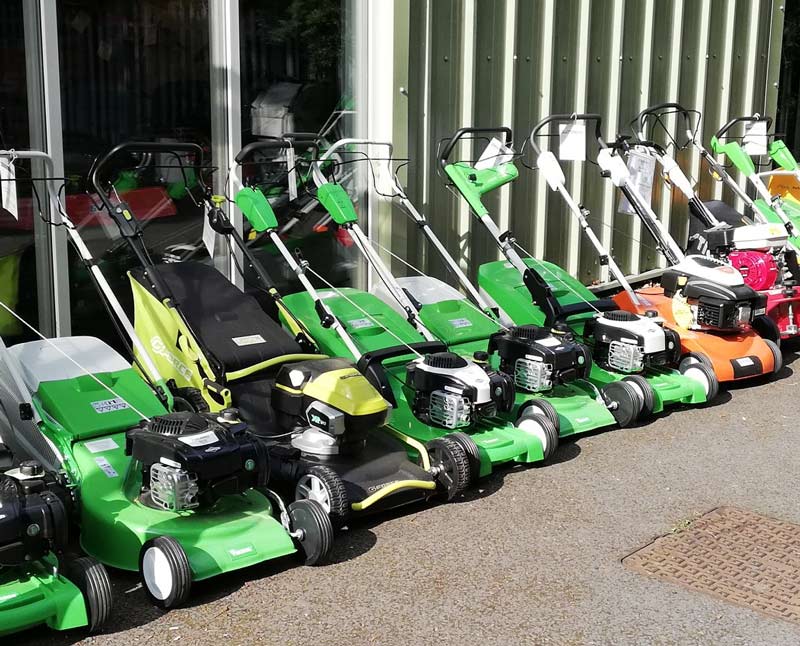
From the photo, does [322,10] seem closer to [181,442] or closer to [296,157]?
[296,157]

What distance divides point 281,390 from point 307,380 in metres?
0.17

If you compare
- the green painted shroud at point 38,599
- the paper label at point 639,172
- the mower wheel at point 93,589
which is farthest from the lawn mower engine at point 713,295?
the green painted shroud at point 38,599

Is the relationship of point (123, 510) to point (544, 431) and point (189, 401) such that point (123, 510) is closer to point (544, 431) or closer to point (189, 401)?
point (189, 401)

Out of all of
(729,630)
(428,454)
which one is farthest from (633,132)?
(729,630)

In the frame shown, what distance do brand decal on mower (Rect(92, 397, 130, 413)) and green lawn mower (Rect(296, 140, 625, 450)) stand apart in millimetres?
1987

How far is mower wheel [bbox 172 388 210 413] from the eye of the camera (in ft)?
17.1

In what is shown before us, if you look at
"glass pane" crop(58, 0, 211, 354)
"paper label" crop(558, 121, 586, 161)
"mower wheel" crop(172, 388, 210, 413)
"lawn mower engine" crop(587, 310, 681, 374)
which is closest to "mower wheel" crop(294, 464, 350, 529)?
"mower wheel" crop(172, 388, 210, 413)

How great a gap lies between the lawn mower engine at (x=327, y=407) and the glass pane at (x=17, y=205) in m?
1.75

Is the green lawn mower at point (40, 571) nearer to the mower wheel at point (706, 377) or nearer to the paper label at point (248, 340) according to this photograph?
the paper label at point (248, 340)

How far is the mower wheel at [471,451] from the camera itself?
5.29 m

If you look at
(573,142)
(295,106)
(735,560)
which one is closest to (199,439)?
(735,560)

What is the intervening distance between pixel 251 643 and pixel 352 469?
4.38 feet

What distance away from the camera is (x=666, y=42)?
9844 mm

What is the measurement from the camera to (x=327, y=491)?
4.68 metres
